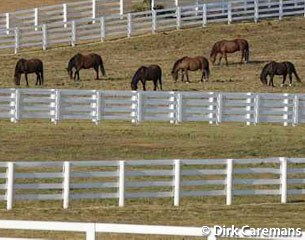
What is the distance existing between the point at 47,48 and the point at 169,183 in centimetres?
4120

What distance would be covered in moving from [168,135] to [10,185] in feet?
50.8

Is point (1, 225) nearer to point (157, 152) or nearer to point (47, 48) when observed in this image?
point (157, 152)

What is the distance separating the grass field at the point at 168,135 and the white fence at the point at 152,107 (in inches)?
15.5

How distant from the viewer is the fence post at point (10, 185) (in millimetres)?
25062

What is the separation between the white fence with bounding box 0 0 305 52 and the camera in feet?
219

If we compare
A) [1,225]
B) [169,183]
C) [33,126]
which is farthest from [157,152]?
[1,225]

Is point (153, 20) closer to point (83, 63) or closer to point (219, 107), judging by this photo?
point (83, 63)

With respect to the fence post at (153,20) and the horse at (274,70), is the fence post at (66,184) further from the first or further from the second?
the fence post at (153,20)

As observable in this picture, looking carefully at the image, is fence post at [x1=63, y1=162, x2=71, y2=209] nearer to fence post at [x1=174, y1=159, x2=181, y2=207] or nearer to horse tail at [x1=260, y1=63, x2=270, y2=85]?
fence post at [x1=174, y1=159, x2=181, y2=207]

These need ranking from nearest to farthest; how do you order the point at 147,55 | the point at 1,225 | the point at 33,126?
the point at 1,225, the point at 33,126, the point at 147,55

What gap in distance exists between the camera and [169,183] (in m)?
26.7

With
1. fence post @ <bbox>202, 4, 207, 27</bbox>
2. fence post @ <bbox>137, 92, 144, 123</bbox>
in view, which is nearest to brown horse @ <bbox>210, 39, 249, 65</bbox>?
fence post @ <bbox>202, 4, 207, 27</bbox>

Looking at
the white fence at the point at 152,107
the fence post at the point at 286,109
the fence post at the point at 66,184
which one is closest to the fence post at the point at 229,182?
the fence post at the point at 66,184

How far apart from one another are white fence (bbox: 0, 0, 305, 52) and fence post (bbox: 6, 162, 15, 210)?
133 feet
